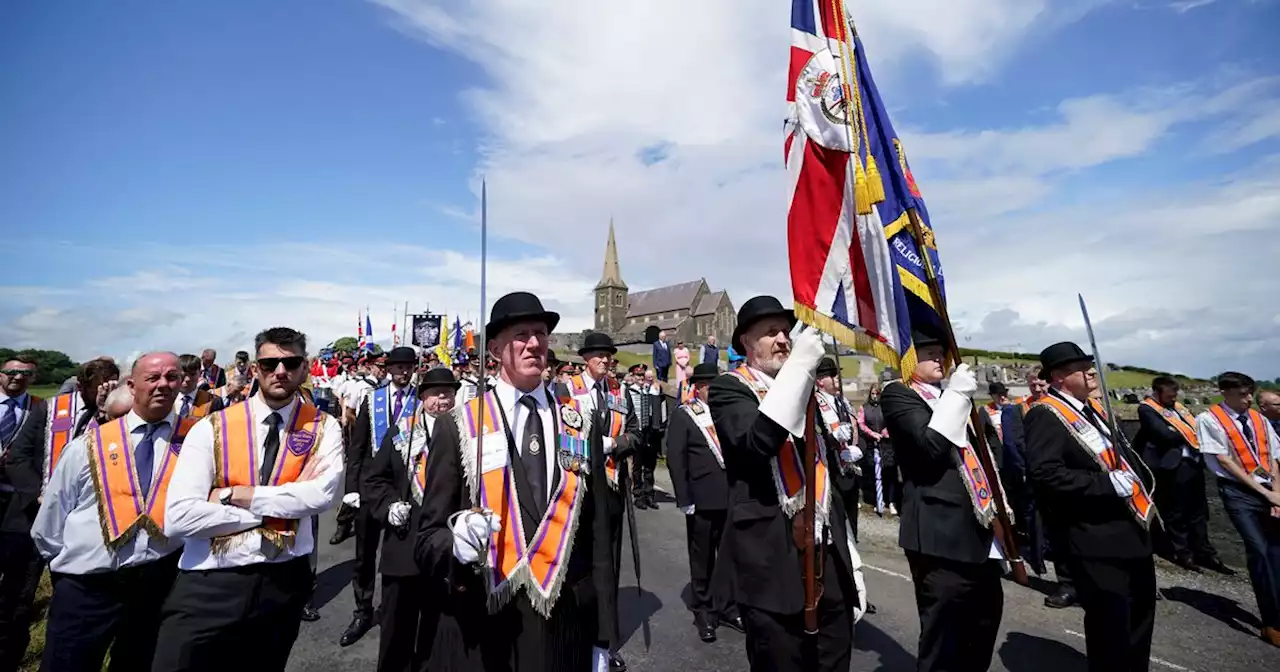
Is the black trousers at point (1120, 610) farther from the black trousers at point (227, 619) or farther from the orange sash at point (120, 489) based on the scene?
the orange sash at point (120, 489)

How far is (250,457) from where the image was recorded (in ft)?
10.6

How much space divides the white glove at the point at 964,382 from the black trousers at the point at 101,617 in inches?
191

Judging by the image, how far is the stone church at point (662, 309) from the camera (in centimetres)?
9338

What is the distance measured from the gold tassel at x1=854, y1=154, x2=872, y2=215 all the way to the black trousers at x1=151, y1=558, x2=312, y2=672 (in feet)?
12.4

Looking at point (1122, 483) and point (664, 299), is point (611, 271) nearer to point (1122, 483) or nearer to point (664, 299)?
point (664, 299)

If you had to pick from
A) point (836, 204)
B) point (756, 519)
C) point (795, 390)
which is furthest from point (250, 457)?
point (836, 204)

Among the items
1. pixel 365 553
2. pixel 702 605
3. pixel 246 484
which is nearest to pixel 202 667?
pixel 246 484

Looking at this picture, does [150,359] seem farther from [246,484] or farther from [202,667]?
[202,667]

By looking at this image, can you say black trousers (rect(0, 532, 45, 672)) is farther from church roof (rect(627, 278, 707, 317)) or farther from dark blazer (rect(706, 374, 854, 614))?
church roof (rect(627, 278, 707, 317))

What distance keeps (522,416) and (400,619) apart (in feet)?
8.66

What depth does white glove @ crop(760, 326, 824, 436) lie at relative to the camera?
287 cm

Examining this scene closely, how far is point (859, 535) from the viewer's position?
9.48m

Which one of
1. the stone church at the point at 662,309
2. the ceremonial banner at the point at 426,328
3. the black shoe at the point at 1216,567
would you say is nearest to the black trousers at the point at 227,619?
the black shoe at the point at 1216,567

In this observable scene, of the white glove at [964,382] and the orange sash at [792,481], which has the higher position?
the white glove at [964,382]
